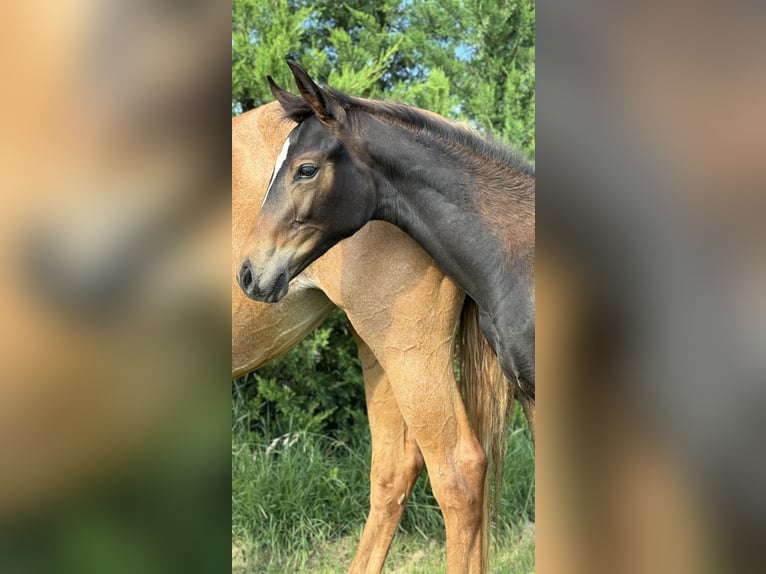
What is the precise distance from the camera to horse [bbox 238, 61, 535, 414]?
172 cm

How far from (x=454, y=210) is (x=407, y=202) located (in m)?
0.11

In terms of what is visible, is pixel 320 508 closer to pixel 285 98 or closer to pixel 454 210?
pixel 454 210

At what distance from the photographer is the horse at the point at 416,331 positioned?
1967mm

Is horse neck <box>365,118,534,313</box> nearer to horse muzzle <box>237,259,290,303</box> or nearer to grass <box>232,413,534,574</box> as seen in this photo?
horse muzzle <box>237,259,290,303</box>

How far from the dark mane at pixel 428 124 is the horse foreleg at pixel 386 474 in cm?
75

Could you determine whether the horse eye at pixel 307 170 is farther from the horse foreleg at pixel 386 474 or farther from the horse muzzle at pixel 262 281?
the horse foreleg at pixel 386 474

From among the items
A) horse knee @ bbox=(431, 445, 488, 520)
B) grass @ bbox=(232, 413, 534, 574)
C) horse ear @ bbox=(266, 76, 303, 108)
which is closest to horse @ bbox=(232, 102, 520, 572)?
horse knee @ bbox=(431, 445, 488, 520)

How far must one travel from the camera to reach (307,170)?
1726 millimetres
